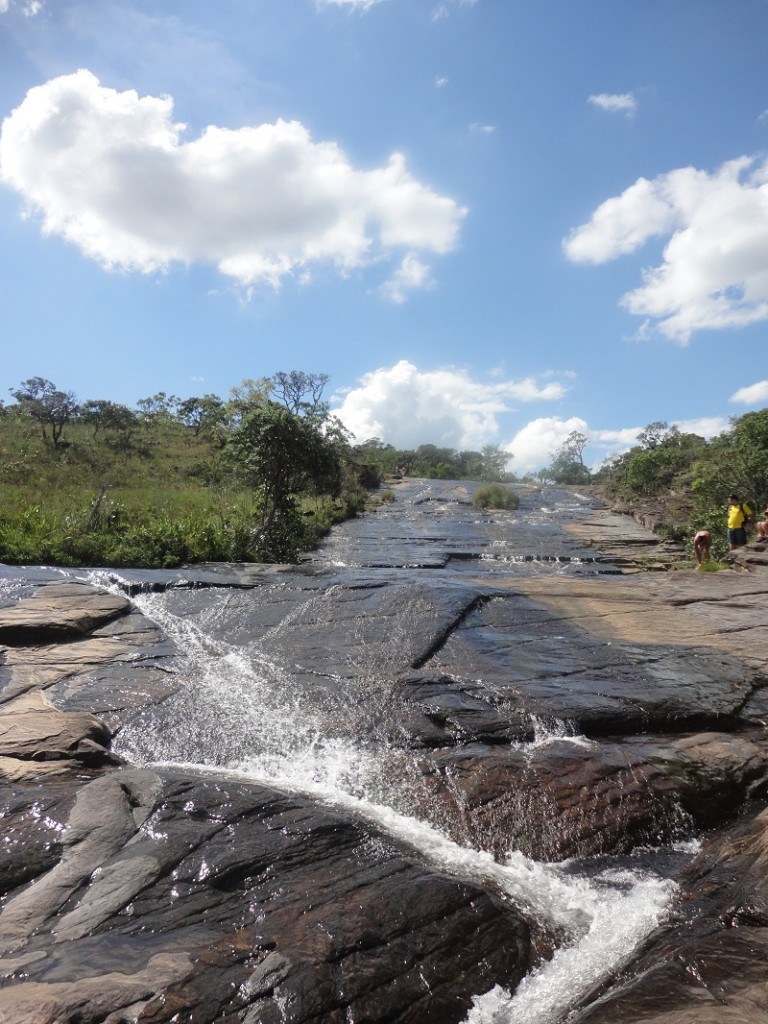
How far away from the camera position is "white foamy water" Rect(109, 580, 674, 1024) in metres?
3.21

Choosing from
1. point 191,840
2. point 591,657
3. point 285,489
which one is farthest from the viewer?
point 285,489

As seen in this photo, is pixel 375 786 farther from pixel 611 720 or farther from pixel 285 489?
pixel 285 489

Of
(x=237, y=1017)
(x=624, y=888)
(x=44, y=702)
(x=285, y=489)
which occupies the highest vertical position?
(x=285, y=489)

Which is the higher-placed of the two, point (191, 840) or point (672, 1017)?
point (191, 840)

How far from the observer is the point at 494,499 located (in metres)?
30.3

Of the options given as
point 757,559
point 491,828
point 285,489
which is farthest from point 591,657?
point 285,489

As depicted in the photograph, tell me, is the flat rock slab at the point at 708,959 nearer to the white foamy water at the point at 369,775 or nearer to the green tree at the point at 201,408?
the white foamy water at the point at 369,775

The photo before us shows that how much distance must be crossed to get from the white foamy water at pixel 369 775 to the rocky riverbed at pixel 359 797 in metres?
0.04

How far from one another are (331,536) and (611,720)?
14.6 metres

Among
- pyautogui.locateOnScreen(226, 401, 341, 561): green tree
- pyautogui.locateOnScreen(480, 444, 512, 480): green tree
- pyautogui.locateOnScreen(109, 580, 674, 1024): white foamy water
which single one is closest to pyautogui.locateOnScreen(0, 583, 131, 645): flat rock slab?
pyautogui.locateOnScreen(109, 580, 674, 1024): white foamy water

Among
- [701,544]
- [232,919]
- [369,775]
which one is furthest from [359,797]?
[701,544]

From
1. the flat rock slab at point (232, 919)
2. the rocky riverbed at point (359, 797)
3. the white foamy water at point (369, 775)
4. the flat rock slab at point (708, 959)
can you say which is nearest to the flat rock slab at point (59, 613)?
the rocky riverbed at point (359, 797)

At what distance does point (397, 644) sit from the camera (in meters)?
7.55

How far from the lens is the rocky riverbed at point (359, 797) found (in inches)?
113
